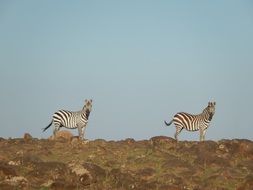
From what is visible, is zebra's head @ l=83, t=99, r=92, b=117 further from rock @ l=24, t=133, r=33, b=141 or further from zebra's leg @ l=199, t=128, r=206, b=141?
zebra's leg @ l=199, t=128, r=206, b=141

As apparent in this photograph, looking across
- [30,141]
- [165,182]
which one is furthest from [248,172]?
[30,141]

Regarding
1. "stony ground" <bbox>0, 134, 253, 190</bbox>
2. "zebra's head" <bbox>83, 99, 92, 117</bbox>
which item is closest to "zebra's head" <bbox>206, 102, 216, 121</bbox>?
"stony ground" <bbox>0, 134, 253, 190</bbox>

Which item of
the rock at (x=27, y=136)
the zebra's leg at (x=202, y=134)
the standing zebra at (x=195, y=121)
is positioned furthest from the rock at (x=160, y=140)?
the rock at (x=27, y=136)

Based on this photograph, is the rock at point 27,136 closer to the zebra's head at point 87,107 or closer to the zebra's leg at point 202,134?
the zebra's head at point 87,107

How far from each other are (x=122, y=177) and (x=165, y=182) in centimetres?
184

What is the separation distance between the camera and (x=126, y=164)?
22.0m

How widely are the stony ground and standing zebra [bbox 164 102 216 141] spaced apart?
4.54m

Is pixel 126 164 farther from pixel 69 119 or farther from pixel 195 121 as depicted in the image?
pixel 69 119

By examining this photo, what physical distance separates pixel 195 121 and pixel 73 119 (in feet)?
29.1

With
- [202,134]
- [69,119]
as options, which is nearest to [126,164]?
[202,134]

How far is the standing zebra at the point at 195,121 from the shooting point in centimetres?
3184

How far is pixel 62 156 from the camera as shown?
23.4m

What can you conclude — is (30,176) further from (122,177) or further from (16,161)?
(122,177)

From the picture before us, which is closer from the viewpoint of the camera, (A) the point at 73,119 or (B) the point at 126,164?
(B) the point at 126,164
